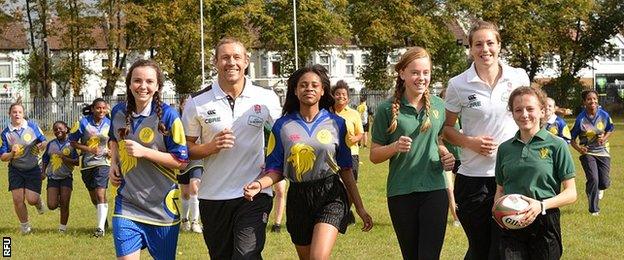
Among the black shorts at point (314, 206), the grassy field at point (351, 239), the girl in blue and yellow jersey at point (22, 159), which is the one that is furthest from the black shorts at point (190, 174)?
the black shorts at point (314, 206)

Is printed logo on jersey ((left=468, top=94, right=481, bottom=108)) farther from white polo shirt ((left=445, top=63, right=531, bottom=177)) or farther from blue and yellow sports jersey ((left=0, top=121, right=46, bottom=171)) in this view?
blue and yellow sports jersey ((left=0, top=121, right=46, bottom=171))

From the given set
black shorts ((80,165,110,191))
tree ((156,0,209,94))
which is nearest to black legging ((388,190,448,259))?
black shorts ((80,165,110,191))

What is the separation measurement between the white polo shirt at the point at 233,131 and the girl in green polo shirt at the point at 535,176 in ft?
5.78

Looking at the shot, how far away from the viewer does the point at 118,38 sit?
47.5 meters

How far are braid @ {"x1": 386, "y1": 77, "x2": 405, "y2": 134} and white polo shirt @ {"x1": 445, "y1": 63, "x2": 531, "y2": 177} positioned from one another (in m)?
0.47

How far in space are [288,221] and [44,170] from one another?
6971 millimetres

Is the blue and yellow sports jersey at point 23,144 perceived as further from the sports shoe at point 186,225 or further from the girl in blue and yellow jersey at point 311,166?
the girl in blue and yellow jersey at point 311,166

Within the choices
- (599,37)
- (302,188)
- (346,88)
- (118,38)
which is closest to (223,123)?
(302,188)

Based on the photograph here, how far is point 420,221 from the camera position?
20.0ft

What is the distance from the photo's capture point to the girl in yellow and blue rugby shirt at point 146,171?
6016mm

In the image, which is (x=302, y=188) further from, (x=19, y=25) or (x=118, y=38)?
(x=19, y=25)

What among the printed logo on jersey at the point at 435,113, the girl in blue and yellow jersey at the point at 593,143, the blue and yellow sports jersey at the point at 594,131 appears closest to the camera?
the printed logo on jersey at the point at 435,113

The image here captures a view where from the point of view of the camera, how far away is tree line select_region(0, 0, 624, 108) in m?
47.7

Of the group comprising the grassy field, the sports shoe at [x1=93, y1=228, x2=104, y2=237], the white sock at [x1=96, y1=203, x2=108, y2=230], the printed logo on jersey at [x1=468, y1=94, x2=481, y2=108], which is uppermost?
the printed logo on jersey at [x1=468, y1=94, x2=481, y2=108]
